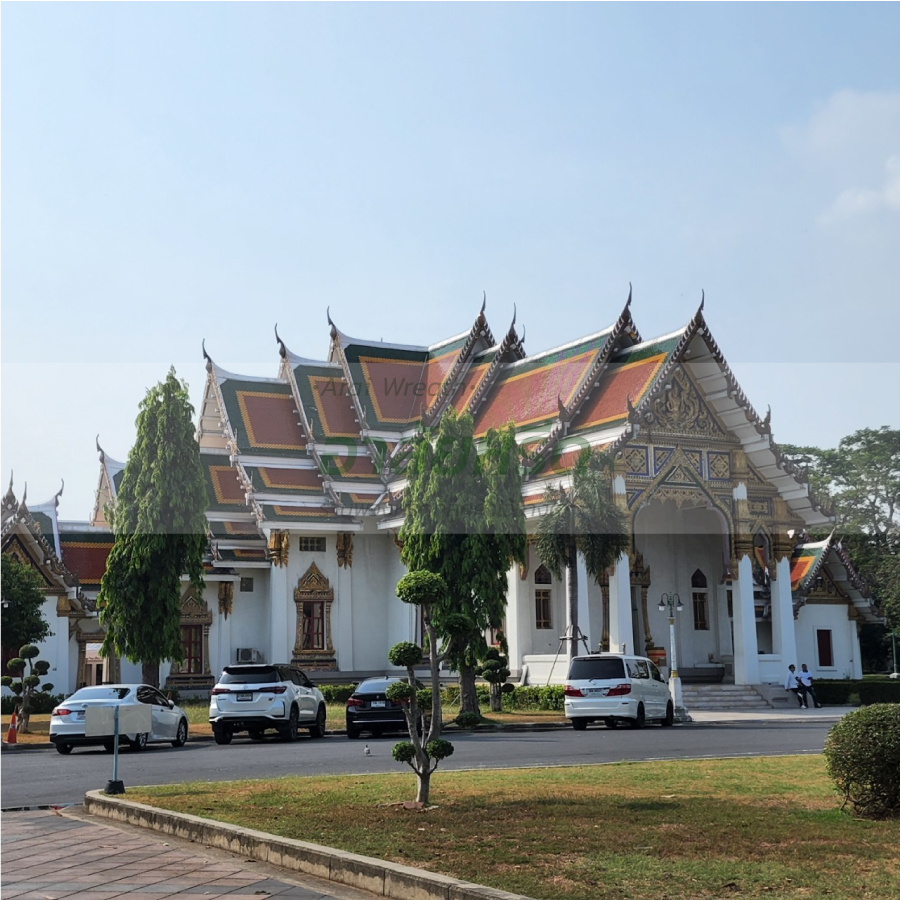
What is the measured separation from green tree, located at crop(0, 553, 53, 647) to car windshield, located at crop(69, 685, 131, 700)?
10.7m

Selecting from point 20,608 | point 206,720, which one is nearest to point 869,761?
point 206,720

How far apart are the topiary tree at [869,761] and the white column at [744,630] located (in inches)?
1064

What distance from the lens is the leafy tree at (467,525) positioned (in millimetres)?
28750

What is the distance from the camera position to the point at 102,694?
876 inches


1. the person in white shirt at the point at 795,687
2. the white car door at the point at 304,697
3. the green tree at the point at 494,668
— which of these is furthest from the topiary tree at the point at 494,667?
the person in white shirt at the point at 795,687

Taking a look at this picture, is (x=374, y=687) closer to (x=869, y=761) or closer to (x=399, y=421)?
(x=869, y=761)

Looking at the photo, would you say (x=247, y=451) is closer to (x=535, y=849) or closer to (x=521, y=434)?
(x=521, y=434)

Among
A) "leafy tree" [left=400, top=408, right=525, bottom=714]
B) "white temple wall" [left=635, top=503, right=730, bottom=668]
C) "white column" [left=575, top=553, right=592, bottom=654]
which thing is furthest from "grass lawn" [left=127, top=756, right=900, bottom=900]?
"white temple wall" [left=635, top=503, right=730, bottom=668]

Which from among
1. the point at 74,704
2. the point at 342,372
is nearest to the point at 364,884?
the point at 74,704

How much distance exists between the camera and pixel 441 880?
7.66m

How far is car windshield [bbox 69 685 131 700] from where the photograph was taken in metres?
22.0

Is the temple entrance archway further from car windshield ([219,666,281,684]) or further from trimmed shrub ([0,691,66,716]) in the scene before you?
car windshield ([219,666,281,684])

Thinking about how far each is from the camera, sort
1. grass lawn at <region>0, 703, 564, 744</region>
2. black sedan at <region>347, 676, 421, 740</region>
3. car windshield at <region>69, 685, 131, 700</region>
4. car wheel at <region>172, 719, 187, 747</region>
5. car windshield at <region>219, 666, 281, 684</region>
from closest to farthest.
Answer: car windshield at <region>69, 685, 131, 700</region> → car wheel at <region>172, 719, 187, 747</region> → car windshield at <region>219, 666, 281, 684</region> → black sedan at <region>347, 676, 421, 740</region> → grass lawn at <region>0, 703, 564, 744</region>

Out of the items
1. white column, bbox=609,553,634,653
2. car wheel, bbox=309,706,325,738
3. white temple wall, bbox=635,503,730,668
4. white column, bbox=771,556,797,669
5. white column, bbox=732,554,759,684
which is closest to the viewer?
car wheel, bbox=309,706,325,738
